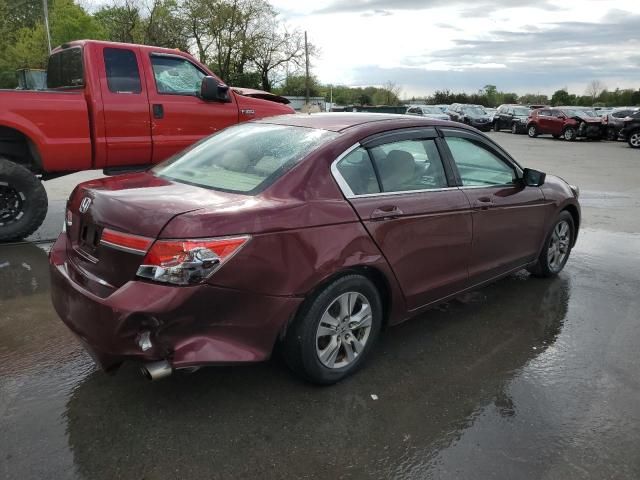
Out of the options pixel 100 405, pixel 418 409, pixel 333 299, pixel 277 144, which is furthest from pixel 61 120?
pixel 418 409

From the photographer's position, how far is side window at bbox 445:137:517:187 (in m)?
4.06

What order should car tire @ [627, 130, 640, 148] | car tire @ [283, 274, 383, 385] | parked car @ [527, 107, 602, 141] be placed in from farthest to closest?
parked car @ [527, 107, 602, 141] → car tire @ [627, 130, 640, 148] → car tire @ [283, 274, 383, 385]

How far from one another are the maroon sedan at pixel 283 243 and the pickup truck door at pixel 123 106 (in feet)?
10.2

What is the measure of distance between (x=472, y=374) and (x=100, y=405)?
2192 mm

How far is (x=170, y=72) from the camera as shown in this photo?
717 cm

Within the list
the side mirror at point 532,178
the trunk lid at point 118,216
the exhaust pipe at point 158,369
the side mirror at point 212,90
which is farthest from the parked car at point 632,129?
the exhaust pipe at point 158,369

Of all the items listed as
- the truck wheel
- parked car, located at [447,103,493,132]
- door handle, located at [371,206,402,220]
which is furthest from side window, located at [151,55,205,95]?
parked car, located at [447,103,493,132]

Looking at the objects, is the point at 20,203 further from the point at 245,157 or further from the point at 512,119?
the point at 512,119

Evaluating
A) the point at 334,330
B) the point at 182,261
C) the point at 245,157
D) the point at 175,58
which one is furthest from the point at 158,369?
the point at 175,58

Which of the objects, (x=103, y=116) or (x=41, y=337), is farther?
(x=103, y=116)

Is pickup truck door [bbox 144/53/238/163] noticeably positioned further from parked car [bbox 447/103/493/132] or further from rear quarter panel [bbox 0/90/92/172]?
parked car [bbox 447/103/493/132]

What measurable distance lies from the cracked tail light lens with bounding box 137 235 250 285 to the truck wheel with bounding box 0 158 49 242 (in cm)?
424

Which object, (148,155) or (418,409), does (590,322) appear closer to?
(418,409)

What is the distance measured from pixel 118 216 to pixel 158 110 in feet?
14.8
